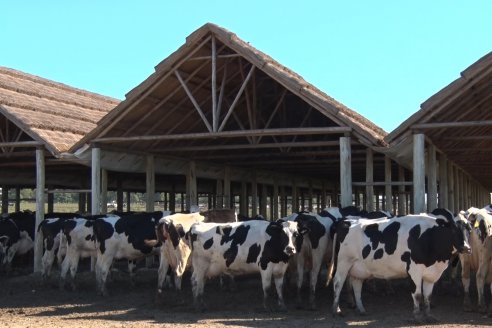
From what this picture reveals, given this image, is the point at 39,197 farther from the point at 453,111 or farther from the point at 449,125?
the point at 453,111

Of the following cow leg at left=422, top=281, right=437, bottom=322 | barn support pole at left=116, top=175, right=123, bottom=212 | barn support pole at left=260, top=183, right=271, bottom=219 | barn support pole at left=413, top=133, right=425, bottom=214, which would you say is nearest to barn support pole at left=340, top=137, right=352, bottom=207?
barn support pole at left=413, top=133, right=425, bottom=214

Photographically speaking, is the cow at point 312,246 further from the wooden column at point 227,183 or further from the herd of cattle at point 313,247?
the wooden column at point 227,183

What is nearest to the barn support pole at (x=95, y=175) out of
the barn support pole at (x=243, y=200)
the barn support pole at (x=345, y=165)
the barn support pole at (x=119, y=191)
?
the barn support pole at (x=345, y=165)

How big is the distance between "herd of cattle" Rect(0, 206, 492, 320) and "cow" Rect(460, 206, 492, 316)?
18 millimetres

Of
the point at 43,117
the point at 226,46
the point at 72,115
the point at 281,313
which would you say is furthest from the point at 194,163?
the point at 281,313

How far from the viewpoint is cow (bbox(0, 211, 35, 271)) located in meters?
19.8

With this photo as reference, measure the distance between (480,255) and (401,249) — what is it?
158 centimetres

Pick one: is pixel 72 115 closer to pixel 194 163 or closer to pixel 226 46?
pixel 194 163

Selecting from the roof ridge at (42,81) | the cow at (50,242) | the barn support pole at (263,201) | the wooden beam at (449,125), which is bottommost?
the cow at (50,242)

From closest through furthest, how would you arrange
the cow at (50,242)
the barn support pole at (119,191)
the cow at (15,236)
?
1. the cow at (50,242)
2. the cow at (15,236)
3. the barn support pole at (119,191)

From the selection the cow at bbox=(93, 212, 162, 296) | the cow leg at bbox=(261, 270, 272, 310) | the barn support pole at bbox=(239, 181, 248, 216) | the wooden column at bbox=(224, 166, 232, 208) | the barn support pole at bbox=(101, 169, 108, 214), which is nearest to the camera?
the cow leg at bbox=(261, 270, 272, 310)

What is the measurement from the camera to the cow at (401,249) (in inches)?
441

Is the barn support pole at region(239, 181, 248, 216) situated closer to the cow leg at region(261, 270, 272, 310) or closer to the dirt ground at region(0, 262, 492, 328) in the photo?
the dirt ground at region(0, 262, 492, 328)

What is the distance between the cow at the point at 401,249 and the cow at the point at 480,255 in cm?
45
